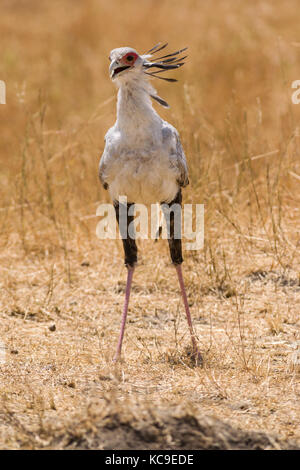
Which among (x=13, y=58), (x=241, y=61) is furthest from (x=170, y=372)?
(x=13, y=58)

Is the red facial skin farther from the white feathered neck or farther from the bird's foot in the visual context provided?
the bird's foot

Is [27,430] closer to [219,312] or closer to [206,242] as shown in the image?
[219,312]

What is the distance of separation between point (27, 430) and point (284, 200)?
3.79 metres

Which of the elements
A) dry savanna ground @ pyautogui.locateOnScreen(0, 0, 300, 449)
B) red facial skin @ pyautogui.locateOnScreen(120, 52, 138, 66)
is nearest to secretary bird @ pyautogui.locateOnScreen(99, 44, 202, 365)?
red facial skin @ pyautogui.locateOnScreen(120, 52, 138, 66)

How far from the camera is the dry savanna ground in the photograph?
3.00 metres

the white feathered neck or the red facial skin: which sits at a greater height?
the red facial skin

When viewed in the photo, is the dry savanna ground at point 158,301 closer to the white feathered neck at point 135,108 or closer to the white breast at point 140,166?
Result: the white breast at point 140,166

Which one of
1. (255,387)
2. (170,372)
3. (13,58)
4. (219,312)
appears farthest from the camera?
(13,58)

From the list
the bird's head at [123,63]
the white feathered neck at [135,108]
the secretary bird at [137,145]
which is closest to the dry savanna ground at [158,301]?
the secretary bird at [137,145]

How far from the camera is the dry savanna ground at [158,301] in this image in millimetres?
2996

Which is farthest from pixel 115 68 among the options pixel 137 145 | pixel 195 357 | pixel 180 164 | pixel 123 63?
pixel 195 357

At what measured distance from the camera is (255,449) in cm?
286

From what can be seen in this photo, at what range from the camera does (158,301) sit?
5.14 m

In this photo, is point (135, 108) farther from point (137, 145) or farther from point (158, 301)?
point (158, 301)
